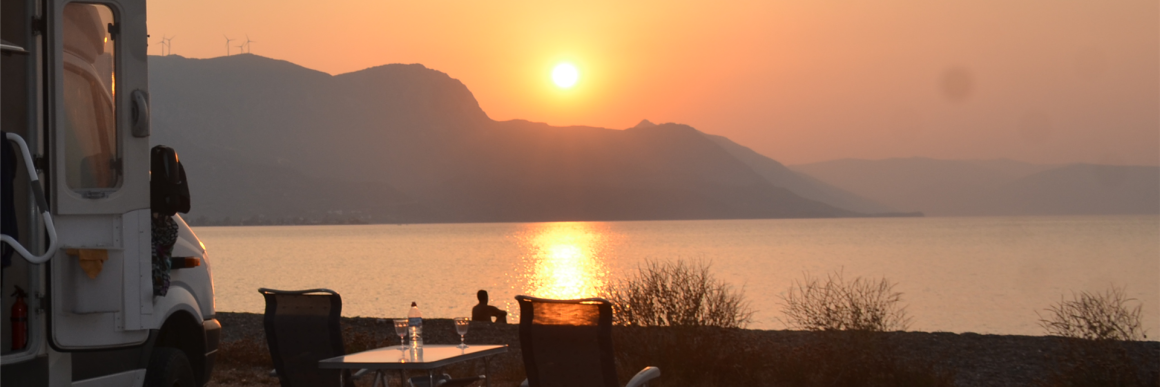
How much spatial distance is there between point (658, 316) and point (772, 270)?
4694 centimetres

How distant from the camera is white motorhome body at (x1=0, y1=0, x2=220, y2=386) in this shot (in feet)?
13.1

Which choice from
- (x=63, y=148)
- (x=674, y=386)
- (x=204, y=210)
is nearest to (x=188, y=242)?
(x=63, y=148)

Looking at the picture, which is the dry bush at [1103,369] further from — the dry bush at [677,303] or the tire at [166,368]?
the tire at [166,368]

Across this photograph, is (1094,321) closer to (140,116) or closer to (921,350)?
(921,350)

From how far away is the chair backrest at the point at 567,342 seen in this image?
5.21 m

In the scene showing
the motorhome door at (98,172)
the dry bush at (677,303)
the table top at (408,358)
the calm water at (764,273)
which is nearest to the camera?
the motorhome door at (98,172)

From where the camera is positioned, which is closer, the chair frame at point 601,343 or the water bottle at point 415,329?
the chair frame at point 601,343

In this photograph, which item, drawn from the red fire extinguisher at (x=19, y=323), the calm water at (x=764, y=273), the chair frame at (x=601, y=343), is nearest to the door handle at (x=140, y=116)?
the red fire extinguisher at (x=19, y=323)

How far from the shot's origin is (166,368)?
4.83 m

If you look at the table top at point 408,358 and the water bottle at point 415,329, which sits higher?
the water bottle at point 415,329

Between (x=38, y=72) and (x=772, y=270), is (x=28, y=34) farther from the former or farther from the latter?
(x=772, y=270)

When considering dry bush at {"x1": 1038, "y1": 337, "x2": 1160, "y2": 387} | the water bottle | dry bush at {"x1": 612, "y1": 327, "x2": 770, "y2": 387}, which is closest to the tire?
the water bottle

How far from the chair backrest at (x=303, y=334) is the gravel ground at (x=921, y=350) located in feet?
9.37

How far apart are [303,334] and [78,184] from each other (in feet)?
6.93
